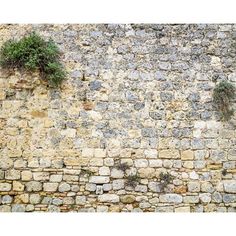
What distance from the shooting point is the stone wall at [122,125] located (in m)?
7.70

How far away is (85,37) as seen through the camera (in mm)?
8172

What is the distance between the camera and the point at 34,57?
7914 mm

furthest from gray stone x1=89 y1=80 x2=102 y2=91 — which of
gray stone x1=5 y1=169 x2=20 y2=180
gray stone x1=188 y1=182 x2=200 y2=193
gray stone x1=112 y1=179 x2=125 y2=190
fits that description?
gray stone x1=188 y1=182 x2=200 y2=193

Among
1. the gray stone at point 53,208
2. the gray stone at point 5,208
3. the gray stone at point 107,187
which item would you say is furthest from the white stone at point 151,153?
the gray stone at point 5,208

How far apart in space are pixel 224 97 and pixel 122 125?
184 cm

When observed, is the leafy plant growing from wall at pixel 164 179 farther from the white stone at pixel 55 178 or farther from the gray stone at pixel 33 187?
the gray stone at pixel 33 187

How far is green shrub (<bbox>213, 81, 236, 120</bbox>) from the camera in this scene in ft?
26.2

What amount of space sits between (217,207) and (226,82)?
→ 2169 mm

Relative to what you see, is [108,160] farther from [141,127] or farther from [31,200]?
[31,200]

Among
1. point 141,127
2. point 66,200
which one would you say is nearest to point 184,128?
point 141,127

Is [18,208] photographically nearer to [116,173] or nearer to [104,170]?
[104,170]

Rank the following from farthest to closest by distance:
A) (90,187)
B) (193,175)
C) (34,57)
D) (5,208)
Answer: (34,57)
(193,175)
(90,187)
(5,208)

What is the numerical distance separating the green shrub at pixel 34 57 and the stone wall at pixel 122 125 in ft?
0.51

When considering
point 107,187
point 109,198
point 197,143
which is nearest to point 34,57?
point 107,187
